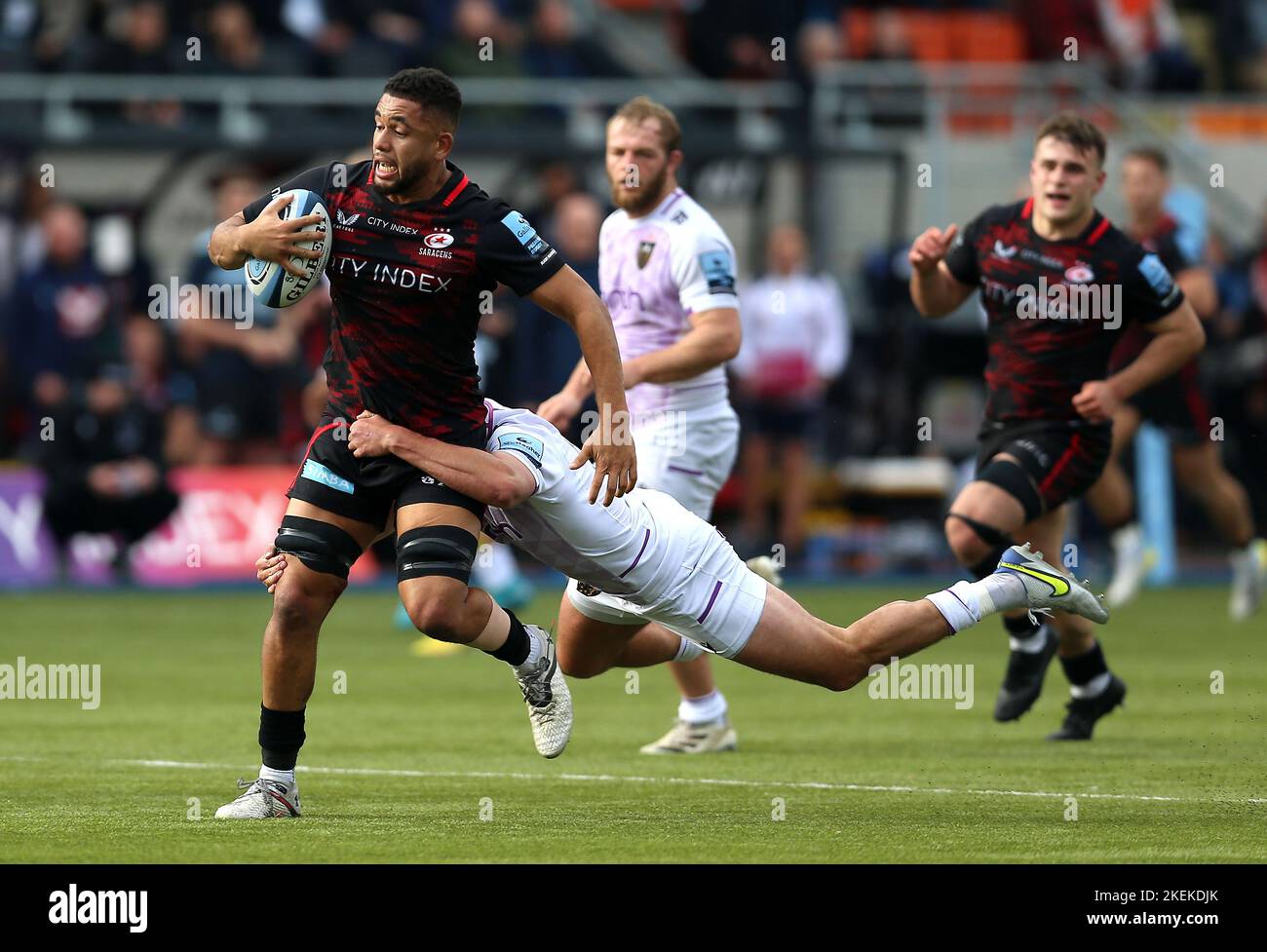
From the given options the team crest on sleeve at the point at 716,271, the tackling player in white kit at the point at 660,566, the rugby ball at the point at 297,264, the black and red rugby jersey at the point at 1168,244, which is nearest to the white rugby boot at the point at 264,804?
the tackling player in white kit at the point at 660,566

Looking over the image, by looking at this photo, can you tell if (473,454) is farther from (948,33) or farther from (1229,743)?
(948,33)

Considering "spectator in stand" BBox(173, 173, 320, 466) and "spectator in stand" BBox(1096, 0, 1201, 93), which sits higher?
"spectator in stand" BBox(1096, 0, 1201, 93)

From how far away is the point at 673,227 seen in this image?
1030cm

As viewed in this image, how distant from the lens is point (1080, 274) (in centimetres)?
1040

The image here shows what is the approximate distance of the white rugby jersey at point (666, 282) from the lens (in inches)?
401

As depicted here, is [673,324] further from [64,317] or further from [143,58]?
[143,58]

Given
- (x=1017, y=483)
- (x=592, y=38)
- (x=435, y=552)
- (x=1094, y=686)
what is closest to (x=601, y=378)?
(x=435, y=552)

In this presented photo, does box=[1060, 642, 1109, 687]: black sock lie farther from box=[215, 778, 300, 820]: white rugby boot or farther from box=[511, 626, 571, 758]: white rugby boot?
box=[215, 778, 300, 820]: white rugby boot

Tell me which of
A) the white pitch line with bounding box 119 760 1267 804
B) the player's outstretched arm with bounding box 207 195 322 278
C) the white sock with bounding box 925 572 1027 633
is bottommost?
the white pitch line with bounding box 119 760 1267 804

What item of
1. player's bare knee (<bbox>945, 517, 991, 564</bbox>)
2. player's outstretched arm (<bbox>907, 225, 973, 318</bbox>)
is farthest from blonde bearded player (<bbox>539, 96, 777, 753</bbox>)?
player's bare knee (<bbox>945, 517, 991, 564</bbox>)

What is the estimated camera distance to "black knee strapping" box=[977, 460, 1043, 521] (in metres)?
10.3

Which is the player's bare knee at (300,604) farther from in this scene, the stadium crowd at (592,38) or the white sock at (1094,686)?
the stadium crowd at (592,38)

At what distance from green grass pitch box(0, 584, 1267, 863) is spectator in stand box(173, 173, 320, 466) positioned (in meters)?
4.63
